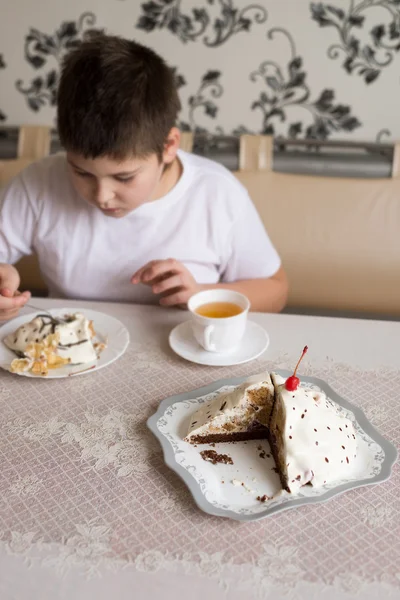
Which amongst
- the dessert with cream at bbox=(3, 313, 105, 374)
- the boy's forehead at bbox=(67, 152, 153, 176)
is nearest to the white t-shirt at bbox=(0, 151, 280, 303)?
the boy's forehead at bbox=(67, 152, 153, 176)

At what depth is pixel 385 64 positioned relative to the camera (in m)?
1.88

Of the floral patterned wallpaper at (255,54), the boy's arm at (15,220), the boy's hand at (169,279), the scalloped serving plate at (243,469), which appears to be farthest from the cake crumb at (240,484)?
the floral patterned wallpaper at (255,54)

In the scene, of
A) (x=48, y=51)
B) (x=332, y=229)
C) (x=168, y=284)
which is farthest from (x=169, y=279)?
(x=48, y=51)

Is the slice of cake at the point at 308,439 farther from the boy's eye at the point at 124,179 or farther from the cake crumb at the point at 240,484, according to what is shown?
the boy's eye at the point at 124,179

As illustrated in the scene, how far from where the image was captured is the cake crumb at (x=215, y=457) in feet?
2.91

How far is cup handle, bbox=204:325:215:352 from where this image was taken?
111 cm

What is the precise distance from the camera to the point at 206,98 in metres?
2.01

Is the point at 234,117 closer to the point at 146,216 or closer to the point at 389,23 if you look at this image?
the point at 389,23

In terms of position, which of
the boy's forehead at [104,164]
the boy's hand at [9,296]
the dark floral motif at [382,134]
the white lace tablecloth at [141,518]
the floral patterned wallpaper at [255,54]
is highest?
the floral patterned wallpaper at [255,54]

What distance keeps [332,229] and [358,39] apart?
1.94 ft

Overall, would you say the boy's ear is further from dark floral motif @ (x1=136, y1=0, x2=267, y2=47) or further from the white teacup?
dark floral motif @ (x1=136, y1=0, x2=267, y2=47)

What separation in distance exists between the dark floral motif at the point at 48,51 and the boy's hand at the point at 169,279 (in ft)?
3.61

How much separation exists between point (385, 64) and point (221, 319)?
1213 mm

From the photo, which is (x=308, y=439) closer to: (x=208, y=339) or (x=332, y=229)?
(x=208, y=339)
